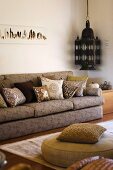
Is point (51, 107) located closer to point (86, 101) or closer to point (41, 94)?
point (41, 94)

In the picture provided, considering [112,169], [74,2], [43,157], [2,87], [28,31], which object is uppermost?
[74,2]

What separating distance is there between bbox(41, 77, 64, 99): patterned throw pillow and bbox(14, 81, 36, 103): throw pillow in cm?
31

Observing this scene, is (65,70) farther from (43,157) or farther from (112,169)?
(112,169)

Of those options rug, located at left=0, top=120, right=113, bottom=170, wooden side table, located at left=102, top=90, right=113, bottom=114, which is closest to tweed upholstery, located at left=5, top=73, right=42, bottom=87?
rug, located at left=0, top=120, right=113, bottom=170

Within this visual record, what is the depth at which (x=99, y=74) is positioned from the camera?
675cm

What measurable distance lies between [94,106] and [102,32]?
189 centimetres

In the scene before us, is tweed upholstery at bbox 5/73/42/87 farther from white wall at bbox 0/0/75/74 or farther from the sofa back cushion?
white wall at bbox 0/0/75/74

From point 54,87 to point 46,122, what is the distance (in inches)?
30.2

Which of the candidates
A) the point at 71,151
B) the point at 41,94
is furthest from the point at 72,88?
the point at 71,151

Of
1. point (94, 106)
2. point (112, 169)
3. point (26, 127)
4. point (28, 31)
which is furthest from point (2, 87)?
point (112, 169)

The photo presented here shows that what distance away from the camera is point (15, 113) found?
14.4ft

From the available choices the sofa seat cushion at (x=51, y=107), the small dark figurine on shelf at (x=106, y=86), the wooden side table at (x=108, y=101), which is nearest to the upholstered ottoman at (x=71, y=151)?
the sofa seat cushion at (x=51, y=107)

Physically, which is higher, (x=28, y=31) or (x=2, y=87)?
(x=28, y=31)

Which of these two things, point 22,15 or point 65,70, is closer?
point 22,15
